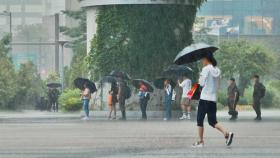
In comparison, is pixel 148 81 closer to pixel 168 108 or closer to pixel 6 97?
pixel 168 108

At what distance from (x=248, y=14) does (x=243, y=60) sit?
8712 cm

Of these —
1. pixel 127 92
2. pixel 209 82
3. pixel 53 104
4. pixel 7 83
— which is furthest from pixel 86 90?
pixel 7 83

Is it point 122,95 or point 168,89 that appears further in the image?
point 122,95

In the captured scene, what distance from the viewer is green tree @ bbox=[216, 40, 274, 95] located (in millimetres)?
69250

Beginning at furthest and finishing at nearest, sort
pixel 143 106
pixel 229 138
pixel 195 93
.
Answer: pixel 143 106 → pixel 195 93 → pixel 229 138

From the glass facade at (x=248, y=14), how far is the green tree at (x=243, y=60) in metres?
78.6

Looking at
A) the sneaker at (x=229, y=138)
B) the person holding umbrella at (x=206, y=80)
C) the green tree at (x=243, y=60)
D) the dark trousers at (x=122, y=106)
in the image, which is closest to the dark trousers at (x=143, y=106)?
the dark trousers at (x=122, y=106)

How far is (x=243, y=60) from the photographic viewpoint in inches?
2749

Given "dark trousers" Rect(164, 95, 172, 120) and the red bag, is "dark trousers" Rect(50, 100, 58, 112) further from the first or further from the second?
the red bag

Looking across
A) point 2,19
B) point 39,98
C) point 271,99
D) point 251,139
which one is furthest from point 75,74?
point 2,19

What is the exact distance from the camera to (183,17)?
1366 inches

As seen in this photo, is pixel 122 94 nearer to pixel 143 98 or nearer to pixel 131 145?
pixel 143 98

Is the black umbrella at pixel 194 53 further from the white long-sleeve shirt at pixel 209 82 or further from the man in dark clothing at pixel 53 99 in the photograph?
the man in dark clothing at pixel 53 99

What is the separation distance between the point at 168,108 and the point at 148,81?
2162 millimetres
